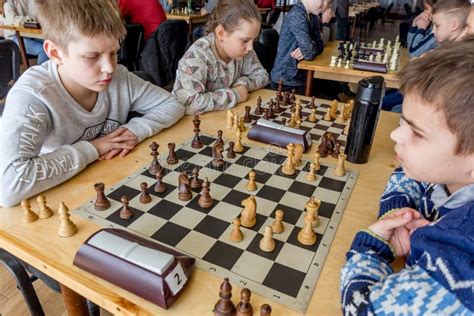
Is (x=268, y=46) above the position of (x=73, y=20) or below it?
below

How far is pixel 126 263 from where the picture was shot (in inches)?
25.3

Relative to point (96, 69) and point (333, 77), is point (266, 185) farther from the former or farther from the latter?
point (333, 77)

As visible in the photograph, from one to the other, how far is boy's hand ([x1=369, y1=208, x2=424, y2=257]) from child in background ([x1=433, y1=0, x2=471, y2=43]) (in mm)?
1977

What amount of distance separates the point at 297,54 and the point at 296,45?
80mm

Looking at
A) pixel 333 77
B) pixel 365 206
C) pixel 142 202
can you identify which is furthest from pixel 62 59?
pixel 333 77

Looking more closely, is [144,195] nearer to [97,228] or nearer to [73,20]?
[97,228]

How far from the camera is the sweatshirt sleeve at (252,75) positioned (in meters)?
1.84

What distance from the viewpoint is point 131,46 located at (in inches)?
134

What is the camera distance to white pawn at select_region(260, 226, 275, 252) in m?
0.75

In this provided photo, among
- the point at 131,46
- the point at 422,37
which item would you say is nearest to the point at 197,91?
the point at 131,46

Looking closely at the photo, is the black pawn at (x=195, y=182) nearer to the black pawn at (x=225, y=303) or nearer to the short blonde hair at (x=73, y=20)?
the black pawn at (x=225, y=303)

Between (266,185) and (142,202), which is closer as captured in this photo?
(142,202)

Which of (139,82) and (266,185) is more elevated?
(139,82)

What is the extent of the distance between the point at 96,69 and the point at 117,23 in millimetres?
168
